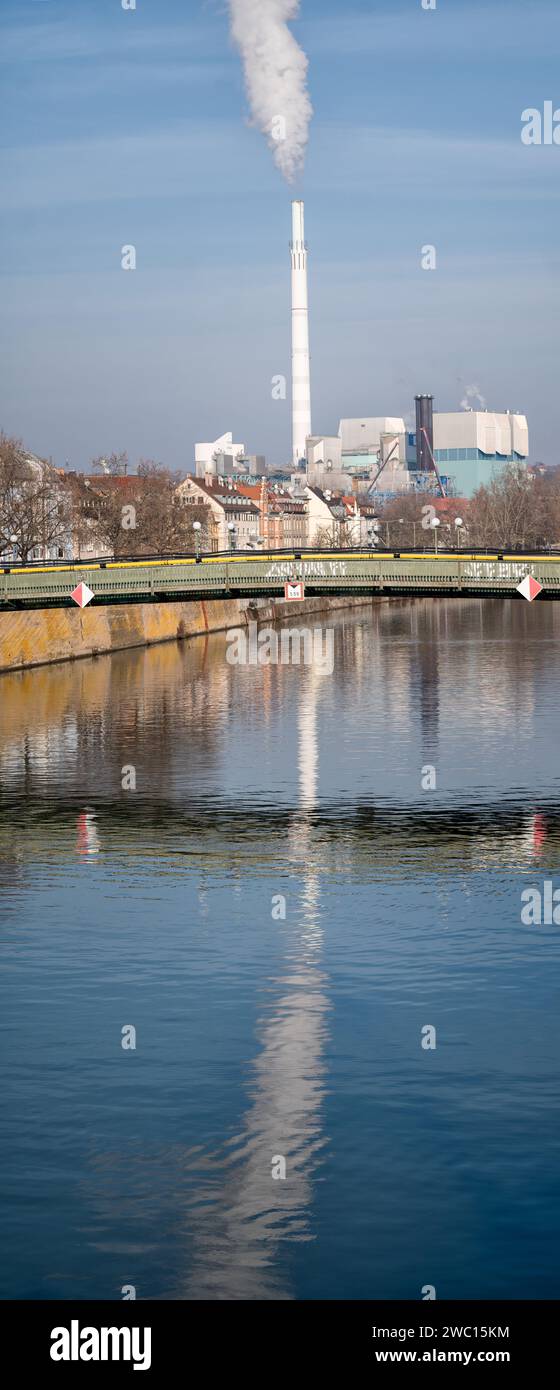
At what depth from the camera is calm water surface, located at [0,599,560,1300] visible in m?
15.8

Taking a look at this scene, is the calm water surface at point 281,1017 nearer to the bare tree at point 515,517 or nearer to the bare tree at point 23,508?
the bare tree at point 23,508

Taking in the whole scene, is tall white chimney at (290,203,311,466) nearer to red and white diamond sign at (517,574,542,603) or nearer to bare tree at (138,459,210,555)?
bare tree at (138,459,210,555)

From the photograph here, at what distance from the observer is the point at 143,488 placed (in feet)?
328

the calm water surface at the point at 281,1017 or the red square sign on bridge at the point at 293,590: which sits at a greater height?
the red square sign on bridge at the point at 293,590

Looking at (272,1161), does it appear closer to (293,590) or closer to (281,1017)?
(281,1017)

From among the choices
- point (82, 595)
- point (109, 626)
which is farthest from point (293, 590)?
point (109, 626)

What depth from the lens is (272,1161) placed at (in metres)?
17.5

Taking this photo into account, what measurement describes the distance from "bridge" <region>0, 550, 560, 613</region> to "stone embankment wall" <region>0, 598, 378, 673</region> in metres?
8.94

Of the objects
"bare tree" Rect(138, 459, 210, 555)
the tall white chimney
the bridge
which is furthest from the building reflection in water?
the tall white chimney

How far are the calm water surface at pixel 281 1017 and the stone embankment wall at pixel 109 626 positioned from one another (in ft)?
65.9

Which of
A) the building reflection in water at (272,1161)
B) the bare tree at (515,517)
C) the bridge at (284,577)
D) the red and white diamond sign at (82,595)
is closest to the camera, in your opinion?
the building reflection in water at (272,1161)

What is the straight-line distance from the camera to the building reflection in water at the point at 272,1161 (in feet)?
50.2

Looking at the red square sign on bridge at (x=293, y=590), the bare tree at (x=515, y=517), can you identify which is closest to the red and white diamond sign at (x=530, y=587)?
the red square sign on bridge at (x=293, y=590)
